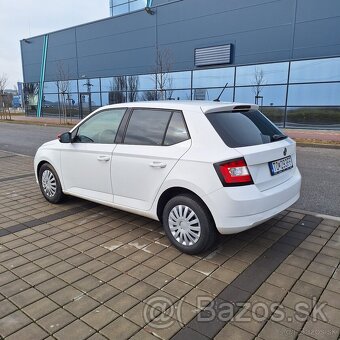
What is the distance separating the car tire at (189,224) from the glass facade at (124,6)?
78.3 feet

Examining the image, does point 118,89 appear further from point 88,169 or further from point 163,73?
point 88,169

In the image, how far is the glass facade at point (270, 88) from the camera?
17.0m

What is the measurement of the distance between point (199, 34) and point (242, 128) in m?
18.5

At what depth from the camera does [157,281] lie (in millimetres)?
3094

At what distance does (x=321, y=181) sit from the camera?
7156 millimetres

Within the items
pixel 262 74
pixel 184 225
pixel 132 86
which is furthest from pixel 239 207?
pixel 132 86

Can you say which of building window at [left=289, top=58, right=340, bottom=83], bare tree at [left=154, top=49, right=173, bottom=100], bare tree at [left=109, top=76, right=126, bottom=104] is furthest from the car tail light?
bare tree at [left=109, top=76, right=126, bottom=104]

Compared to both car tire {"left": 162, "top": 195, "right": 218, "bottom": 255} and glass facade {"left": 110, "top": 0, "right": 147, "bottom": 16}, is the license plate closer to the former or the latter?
car tire {"left": 162, "top": 195, "right": 218, "bottom": 255}

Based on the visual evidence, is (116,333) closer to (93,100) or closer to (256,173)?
(256,173)

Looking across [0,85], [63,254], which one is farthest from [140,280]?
[0,85]

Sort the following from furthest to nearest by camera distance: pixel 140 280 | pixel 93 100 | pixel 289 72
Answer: pixel 93 100 < pixel 289 72 < pixel 140 280

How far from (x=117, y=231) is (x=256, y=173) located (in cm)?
195

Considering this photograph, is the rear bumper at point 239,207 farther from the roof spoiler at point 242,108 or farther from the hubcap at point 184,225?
the roof spoiler at point 242,108

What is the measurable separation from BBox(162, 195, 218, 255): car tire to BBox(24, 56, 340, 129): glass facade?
11.0 metres
